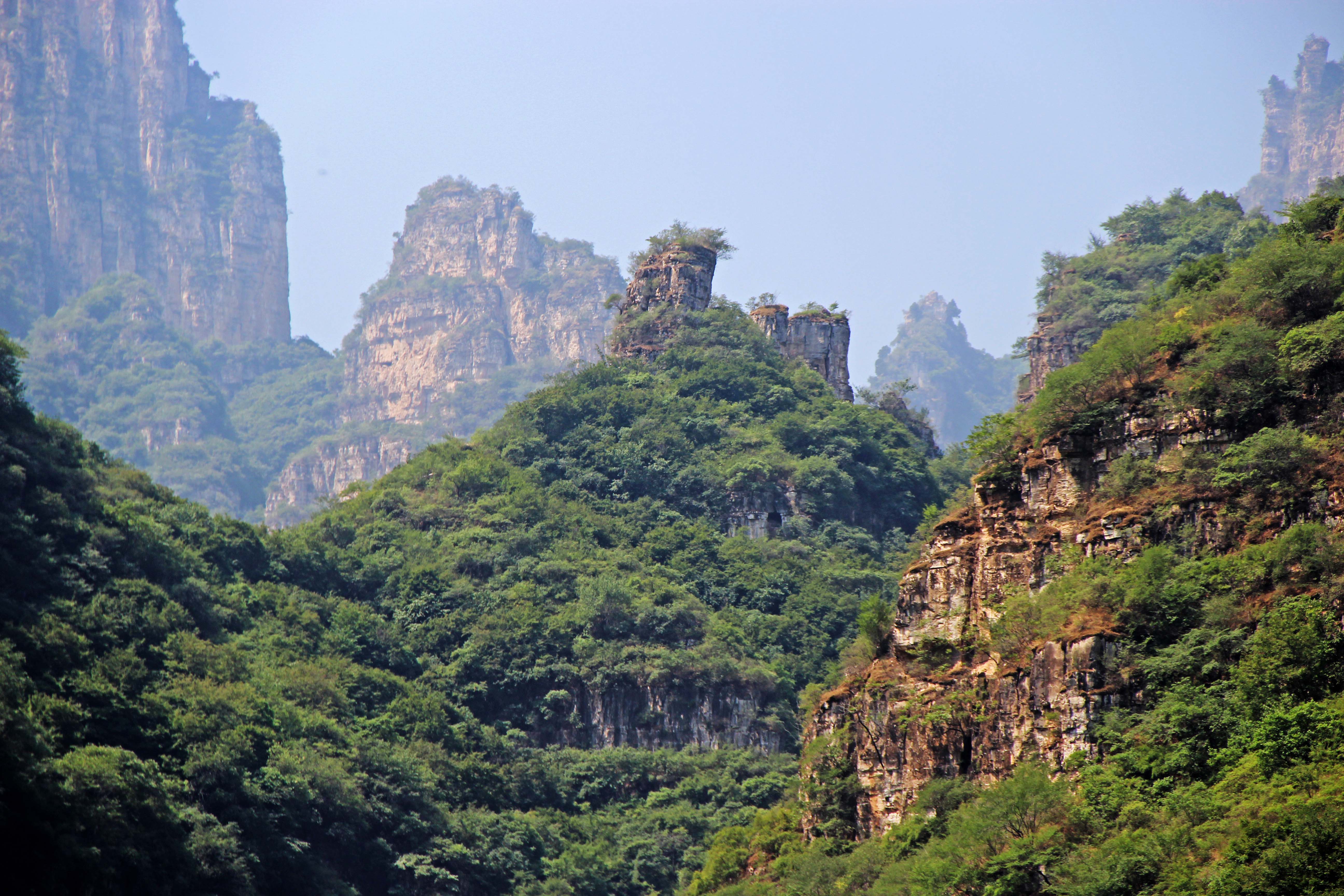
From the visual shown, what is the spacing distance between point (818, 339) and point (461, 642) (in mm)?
37421

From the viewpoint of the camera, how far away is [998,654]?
3541cm

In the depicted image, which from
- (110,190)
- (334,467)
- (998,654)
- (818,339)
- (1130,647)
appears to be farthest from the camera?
(110,190)

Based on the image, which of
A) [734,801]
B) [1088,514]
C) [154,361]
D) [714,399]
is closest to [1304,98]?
[714,399]

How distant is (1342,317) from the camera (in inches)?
1345

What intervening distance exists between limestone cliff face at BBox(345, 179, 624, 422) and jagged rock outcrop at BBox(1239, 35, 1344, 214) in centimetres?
7464

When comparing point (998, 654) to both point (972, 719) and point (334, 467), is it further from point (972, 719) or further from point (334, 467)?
point (334, 467)

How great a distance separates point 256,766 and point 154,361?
133260 millimetres

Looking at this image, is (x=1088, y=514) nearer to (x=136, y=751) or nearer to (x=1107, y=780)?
(x=1107, y=780)

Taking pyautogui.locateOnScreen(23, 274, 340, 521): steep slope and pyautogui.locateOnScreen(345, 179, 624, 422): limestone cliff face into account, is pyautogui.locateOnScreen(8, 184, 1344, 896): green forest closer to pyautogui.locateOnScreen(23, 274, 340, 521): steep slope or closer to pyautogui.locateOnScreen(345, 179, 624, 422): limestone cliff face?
pyautogui.locateOnScreen(23, 274, 340, 521): steep slope

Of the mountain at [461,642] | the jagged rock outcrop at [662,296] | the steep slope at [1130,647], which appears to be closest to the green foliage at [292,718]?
the mountain at [461,642]

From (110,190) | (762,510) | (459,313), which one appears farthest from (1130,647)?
(110,190)

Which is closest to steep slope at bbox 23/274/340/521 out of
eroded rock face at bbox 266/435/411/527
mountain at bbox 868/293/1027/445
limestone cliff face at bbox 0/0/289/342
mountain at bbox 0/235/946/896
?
eroded rock face at bbox 266/435/411/527

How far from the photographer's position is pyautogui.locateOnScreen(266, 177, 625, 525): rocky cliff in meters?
177

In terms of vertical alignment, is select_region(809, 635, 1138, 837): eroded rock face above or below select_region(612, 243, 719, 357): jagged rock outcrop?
below
